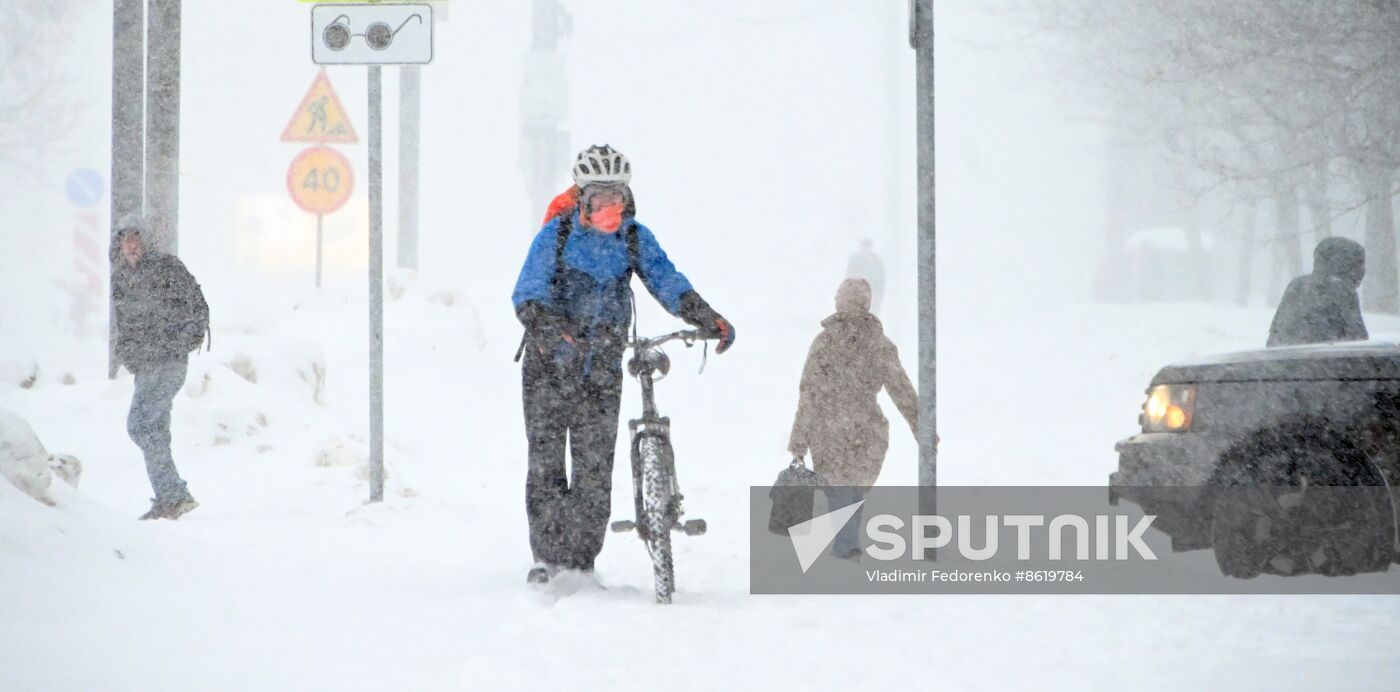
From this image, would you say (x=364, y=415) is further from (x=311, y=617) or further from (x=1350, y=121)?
(x=1350, y=121)

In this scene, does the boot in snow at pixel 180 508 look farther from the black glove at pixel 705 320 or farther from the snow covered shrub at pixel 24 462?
the black glove at pixel 705 320

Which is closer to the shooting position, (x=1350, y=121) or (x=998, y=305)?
(x=1350, y=121)

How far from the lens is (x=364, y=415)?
10805 millimetres

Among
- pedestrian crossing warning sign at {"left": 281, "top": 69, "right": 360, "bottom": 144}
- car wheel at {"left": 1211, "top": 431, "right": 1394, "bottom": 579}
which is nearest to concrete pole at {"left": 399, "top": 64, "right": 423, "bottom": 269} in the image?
pedestrian crossing warning sign at {"left": 281, "top": 69, "right": 360, "bottom": 144}

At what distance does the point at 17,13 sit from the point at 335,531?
26497 mm

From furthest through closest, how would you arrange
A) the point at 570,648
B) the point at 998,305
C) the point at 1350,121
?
the point at 998,305
the point at 1350,121
the point at 570,648

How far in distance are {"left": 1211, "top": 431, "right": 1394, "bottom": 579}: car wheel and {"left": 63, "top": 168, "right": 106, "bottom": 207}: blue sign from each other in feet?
61.7

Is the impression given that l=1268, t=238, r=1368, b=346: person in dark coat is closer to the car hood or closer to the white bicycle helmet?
the car hood

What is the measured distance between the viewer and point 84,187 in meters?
20.2

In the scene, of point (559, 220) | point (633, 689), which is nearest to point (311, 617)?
point (633, 689)

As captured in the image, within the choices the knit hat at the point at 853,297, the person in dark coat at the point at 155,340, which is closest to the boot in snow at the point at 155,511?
the person in dark coat at the point at 155,340

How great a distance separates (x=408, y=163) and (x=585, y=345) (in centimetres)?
1498

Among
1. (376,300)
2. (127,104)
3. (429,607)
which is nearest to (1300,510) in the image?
(429,607)

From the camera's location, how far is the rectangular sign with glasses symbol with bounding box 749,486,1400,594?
4727mm
